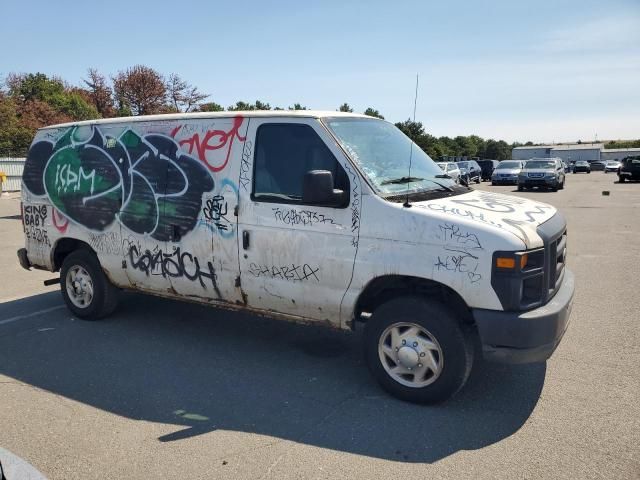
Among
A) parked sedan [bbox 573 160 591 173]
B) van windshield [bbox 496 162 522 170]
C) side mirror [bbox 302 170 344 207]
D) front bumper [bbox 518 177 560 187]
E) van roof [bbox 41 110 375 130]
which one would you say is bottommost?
parked sedan [bbox 573 160 591 173]

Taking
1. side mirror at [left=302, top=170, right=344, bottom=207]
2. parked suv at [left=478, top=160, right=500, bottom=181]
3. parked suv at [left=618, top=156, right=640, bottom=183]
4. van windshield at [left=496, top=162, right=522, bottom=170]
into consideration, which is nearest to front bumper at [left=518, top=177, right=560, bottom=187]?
van windshield at [left=496, top=162, right=522, bottom=170]

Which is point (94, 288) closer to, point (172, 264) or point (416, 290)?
point (172, 264)

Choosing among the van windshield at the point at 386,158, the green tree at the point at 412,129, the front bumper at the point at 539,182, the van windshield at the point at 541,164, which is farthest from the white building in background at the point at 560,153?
the van windshield at the point at 386,158

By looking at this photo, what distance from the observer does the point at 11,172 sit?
2686cm

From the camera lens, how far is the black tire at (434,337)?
12.5 ft

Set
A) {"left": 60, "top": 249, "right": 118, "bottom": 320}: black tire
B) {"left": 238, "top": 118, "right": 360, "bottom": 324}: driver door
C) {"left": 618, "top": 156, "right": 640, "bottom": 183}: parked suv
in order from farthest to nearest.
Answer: {"left": 618, "top": 156, "right": 640, "bottom": 183}: parked suv → {"left": 60, "top": 249, "right": 118, "bottom": 320}: black tire → {"left": 238, "top": 118, "right": 360, "bottom": 324}: driver door

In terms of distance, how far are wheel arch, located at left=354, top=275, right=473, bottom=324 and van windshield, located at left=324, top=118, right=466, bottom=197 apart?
0.66 metres

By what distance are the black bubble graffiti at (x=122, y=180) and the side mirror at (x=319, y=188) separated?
1223 mm

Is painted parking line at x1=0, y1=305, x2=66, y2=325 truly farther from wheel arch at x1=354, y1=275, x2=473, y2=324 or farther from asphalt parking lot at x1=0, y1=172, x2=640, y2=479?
wheel arch at x1=354, y1=275, x2=473, y2=324

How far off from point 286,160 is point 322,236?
0.76 metres

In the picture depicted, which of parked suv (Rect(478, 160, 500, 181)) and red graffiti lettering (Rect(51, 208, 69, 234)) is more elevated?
red graffiti lettering (Rect(51, 208, 69, 234))

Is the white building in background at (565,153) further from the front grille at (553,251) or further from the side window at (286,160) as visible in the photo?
the side window at (286,160)

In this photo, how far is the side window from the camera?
4383 millimetres

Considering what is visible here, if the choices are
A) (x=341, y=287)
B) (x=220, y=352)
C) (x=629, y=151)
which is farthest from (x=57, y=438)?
(x=629, y=151)
